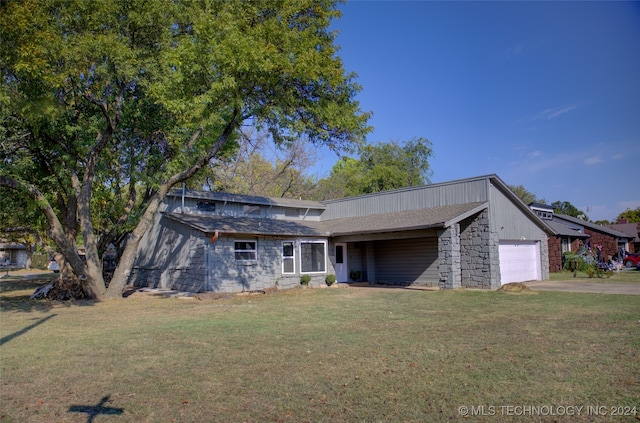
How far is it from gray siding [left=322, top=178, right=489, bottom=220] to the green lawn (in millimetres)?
7150

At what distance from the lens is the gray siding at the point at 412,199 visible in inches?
688

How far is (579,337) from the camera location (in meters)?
7.24

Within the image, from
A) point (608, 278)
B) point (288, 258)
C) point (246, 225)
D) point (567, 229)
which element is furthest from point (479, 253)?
point (567, 229)

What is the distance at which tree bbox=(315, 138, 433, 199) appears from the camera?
37.9 metres

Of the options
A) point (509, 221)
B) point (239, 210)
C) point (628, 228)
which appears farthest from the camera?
point (628, 228)

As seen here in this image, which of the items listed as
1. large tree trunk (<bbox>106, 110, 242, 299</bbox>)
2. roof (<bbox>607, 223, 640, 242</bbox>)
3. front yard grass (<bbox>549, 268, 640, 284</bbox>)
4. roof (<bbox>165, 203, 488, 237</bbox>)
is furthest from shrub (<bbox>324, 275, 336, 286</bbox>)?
roof (<bbox>607, 223, 640, 242</bbox>)

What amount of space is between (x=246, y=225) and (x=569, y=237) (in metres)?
22.1

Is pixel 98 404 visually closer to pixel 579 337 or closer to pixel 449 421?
pixel 449 421

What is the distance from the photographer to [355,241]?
65.0 ft

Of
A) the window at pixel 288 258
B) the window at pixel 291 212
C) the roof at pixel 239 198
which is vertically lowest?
the window at pixel 288 258

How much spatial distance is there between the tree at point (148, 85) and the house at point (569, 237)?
17.4m

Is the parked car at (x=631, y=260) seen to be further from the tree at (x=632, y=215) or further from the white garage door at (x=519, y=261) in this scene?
the tree at (x=632, y=215)

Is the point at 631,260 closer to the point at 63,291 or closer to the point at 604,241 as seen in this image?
the point at 604,241

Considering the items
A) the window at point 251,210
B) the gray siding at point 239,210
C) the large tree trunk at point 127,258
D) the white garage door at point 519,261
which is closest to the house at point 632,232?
the white garage door at point 519,261
